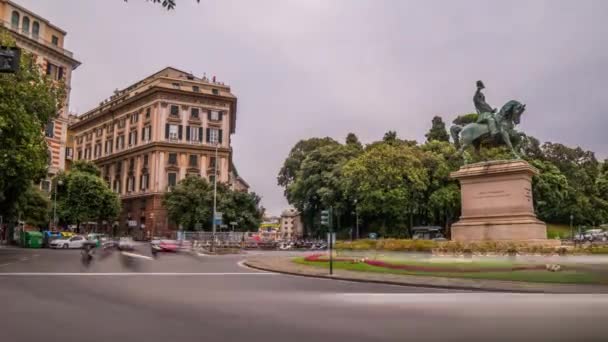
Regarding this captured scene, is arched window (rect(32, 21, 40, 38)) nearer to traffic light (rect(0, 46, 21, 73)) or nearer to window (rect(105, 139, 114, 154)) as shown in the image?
window (rect(105, 139, 114, 154))

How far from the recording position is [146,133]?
76.8m

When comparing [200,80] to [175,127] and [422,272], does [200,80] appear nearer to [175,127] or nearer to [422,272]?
[175,127]

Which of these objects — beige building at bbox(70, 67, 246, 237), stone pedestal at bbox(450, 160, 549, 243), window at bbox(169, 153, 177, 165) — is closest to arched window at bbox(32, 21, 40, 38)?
beige building at bbox(70, 67, 246, 237)

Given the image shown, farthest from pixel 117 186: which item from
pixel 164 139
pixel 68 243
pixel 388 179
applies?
pixel 388 179

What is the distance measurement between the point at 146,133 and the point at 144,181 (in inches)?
300

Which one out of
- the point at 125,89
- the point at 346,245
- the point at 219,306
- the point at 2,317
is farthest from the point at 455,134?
the point at 125,89

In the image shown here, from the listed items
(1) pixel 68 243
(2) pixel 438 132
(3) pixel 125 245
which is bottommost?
(1) pixel 68 243

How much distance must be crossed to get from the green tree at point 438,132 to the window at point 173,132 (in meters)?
43.9

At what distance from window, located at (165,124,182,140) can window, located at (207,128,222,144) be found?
4.47 meters

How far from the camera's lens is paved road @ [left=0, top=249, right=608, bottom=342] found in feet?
12.8

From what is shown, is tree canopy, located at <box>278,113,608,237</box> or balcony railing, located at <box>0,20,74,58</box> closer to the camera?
balcony railing, located at <box>0,20,74,58</box>

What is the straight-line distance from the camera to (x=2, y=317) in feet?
27.8

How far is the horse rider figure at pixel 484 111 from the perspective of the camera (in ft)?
89.2

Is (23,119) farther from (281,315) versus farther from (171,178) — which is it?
(171,178)
